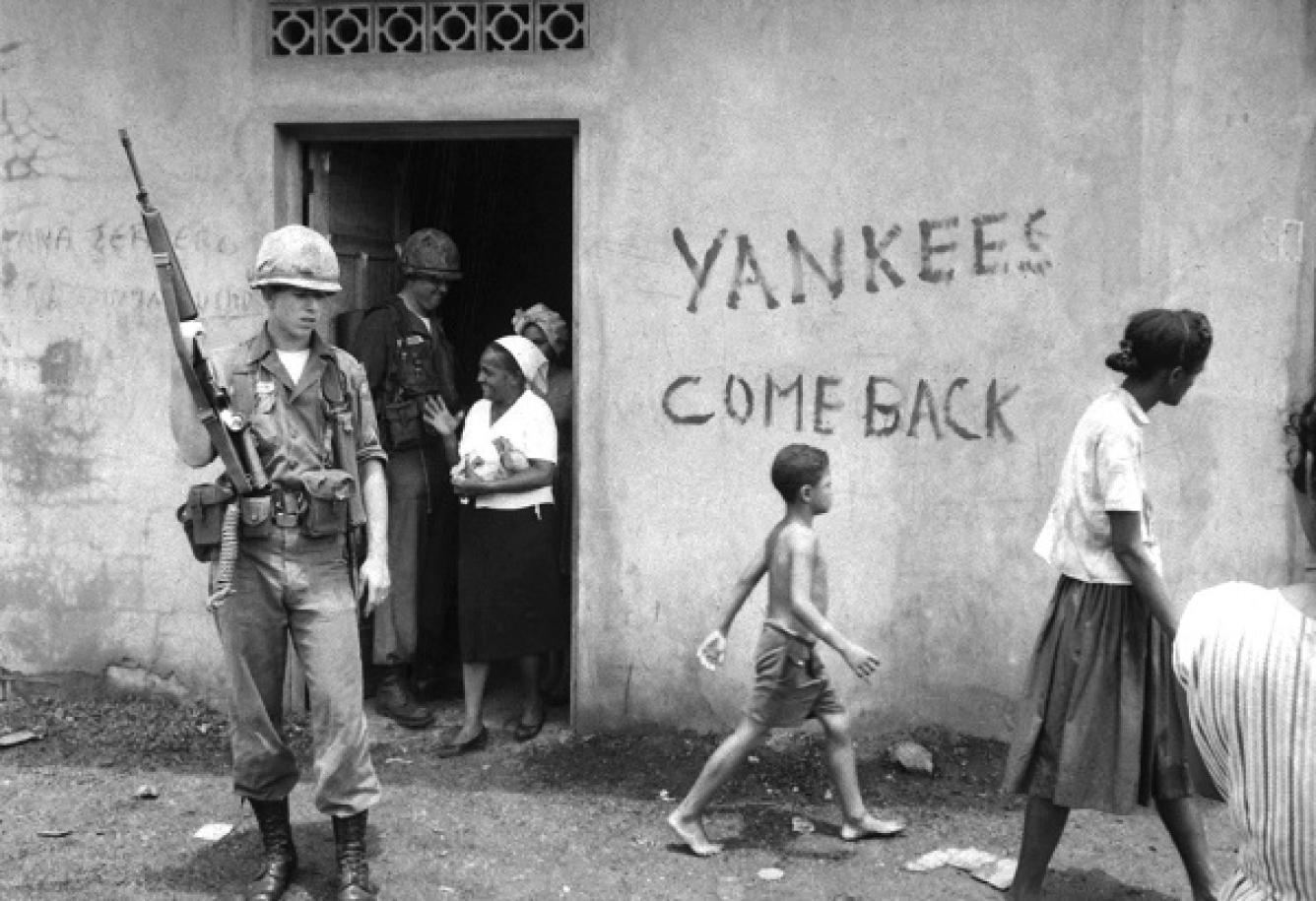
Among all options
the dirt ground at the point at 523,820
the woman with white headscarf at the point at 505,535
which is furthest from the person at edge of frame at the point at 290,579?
the woman with white headscarf at the point at 505,535

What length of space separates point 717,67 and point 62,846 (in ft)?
12.3

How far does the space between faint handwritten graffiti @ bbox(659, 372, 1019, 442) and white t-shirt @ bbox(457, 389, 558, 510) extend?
509 millimetres

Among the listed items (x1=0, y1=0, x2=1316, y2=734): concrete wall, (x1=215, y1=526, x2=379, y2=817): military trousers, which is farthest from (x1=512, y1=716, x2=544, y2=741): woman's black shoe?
(x1=215, y1=526, x2=379, y2=817): military trousers

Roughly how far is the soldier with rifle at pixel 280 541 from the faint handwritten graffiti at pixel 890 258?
6.04 ft

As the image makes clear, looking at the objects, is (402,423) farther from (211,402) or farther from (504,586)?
(211,402)

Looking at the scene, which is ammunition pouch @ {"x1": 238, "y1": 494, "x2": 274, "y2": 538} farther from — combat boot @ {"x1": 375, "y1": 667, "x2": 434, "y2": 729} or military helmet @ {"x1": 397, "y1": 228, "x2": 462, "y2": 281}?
military helmet @ {"x1": 397, "y1": 228, "x2": 462, "y2": 281}

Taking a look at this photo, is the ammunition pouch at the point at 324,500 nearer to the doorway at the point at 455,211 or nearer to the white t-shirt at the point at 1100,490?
the doorway at the point at 455,211

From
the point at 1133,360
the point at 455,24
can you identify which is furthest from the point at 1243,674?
the point at 455,24

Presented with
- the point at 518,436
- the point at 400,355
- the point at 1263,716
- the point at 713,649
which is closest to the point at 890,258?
the point at 518,436

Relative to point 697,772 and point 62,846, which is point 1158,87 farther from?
point 62,846

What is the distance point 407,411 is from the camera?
693cm

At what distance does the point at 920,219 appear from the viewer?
6234 millimetres

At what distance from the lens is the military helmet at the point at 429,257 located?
7035 mm

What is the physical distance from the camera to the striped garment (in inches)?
89.5
